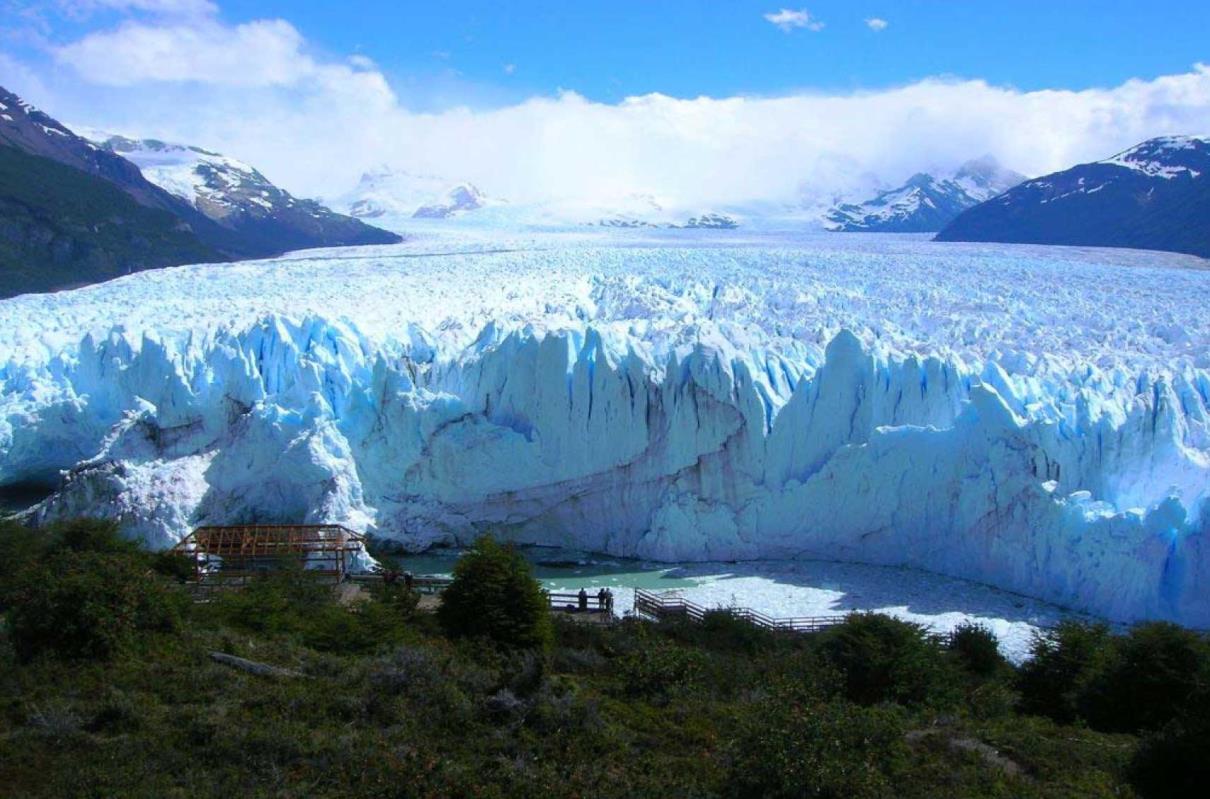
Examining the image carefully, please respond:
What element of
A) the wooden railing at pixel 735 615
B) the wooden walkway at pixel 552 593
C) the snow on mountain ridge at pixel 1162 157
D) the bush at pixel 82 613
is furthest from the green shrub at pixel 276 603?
the snow on mountain ridge at pixel 1162 157

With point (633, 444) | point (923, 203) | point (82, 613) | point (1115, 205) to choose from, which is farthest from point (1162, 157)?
point (82, 613)

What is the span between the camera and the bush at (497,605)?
12648mm

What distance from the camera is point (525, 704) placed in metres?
9.34

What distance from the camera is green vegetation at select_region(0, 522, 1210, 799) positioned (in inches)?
313

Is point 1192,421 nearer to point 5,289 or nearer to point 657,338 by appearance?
point 657,338

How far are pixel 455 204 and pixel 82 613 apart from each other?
203ft

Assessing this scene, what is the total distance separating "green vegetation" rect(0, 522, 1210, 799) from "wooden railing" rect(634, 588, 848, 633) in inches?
45.8

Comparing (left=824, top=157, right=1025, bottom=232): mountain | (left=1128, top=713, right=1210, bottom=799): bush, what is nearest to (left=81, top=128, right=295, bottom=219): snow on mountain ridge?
(left=824, top=157, right=1025, bottom=232): mountain

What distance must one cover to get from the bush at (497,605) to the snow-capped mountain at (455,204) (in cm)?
5620

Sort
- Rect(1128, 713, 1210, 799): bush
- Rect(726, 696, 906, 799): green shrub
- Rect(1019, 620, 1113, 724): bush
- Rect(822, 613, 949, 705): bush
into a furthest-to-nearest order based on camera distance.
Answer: Rect(1019, 620, 1113, 724): bush < Rect(822, 613, 949, 705): bush < Rect(1128, 713, 1210, 799): bush < Rect(726, 696, 906, 799): green shrub

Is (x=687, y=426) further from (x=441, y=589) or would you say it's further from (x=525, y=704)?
(x=525, y=704)

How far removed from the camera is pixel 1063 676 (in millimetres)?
12117

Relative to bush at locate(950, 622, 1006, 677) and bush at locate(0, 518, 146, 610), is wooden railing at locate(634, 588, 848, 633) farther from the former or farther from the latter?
bush at locate(0, 518, 146, 610)

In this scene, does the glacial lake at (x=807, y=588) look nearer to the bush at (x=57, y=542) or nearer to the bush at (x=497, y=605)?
the bush at (x=497, y=605)
